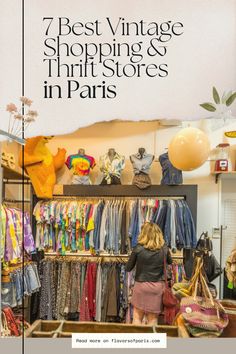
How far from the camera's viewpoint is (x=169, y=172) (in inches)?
43.4

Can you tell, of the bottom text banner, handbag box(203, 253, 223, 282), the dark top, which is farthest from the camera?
the dark top

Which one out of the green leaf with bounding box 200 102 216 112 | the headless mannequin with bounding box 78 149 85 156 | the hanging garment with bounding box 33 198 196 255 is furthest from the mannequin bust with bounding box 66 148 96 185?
the green leaf with bounding box 200 102 216 112

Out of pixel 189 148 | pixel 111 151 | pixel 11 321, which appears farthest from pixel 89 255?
pixel 189 148

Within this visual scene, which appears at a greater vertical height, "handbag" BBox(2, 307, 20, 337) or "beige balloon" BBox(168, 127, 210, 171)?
"beige balloon" BBox(168, 127, 210, 171)

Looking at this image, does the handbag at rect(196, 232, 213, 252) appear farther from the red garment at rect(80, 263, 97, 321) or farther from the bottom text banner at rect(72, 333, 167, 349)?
the red garment at rect(80, 263, 97, 321)

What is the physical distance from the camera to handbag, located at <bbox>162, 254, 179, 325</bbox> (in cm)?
114

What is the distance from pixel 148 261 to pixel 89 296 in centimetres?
34

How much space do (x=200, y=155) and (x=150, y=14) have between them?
604mm

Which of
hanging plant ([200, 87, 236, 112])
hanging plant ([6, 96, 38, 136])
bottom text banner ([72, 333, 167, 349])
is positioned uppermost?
hanging plant ([200, 87, 236, 112])

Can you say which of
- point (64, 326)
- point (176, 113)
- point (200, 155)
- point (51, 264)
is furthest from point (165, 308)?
point (176, 113)

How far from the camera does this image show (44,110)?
106 centimetres

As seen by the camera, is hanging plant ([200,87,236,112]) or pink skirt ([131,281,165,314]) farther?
pink skirt ([131,281,165,314])

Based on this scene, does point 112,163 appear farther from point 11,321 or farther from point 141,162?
point 11,321

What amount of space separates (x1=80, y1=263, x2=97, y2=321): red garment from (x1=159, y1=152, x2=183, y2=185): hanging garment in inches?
21.4
